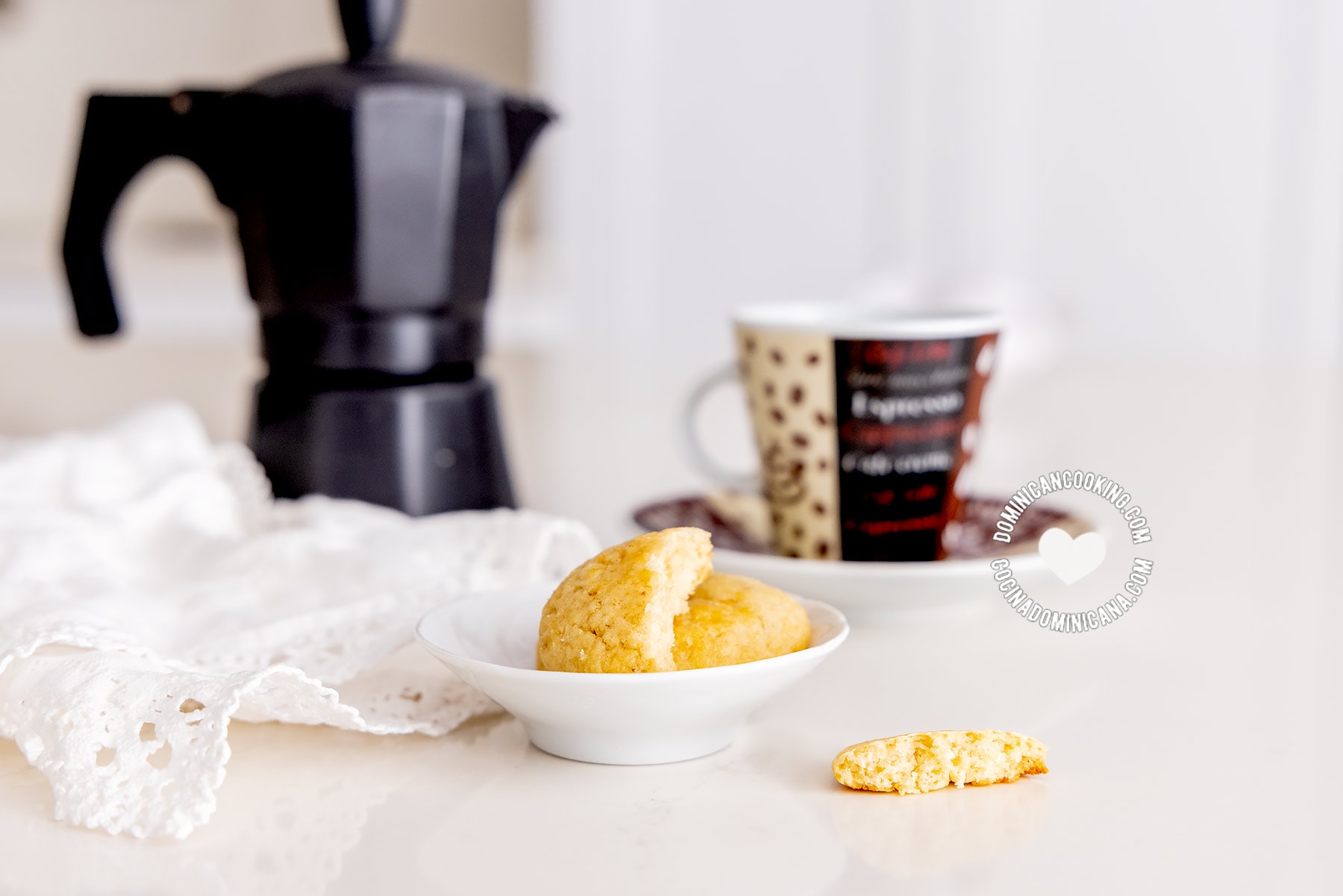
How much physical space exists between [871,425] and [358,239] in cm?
27

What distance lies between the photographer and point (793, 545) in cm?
57

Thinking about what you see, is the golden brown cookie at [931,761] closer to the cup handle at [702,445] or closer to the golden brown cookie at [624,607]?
the golden brown cookie at [624,607]

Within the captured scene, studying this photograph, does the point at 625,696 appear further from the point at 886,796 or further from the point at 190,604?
the point at 190,604

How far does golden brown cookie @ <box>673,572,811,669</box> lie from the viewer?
0.36m

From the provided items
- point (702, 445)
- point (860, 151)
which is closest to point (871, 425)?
point (702, 445)

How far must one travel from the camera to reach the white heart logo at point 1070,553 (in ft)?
1.65

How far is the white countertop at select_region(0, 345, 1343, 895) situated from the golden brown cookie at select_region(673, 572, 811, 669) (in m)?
0.03

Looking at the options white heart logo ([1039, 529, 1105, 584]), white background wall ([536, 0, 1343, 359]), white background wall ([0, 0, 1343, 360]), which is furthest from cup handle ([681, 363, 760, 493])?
white background wall ([536, 0, 1343, 359])

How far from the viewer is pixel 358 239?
24.3 inches

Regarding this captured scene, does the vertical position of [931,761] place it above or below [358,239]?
below

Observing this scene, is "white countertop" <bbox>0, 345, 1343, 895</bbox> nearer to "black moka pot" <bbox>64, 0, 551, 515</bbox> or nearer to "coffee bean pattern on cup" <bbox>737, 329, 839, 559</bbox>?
"coffee bean pattern on cup" <bbox>737, 329, 839, 559</bbox>

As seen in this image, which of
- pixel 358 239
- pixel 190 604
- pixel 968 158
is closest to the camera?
pixel 190 604

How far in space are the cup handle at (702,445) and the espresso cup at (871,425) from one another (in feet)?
0.15

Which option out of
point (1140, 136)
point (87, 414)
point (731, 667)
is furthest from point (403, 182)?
point (1140, 136)
